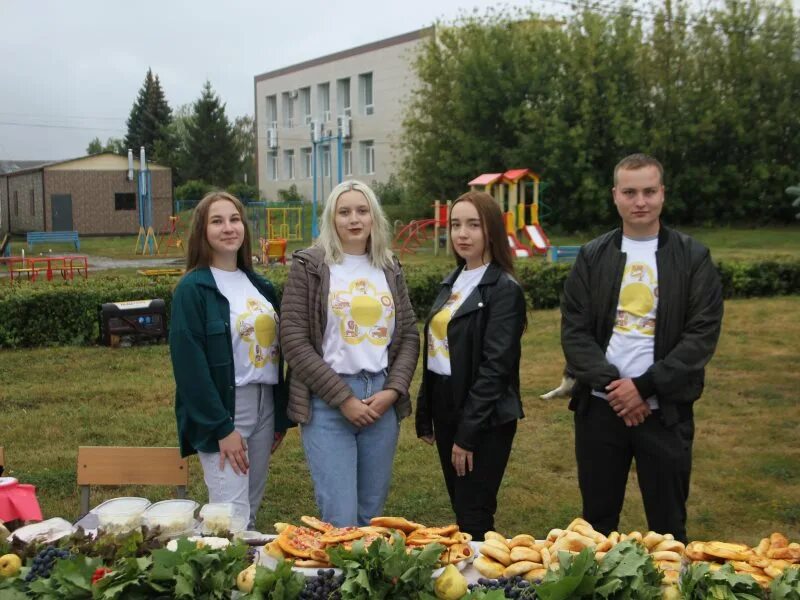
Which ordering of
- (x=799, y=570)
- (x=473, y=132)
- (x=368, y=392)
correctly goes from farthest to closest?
(x=473, y=132), (x=368, y=392), (x=799, y=570)

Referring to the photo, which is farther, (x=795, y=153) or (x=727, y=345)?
(x=795, y=153)

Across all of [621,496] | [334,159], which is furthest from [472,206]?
[334,159]

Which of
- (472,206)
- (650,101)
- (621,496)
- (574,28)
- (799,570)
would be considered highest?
(574,28)

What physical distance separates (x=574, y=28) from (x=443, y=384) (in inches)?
1107

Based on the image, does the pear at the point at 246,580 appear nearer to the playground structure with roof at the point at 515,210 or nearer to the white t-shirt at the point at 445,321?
the white t-shirt at the point at 445,321

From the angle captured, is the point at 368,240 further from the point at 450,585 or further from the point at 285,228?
the point at 285,228

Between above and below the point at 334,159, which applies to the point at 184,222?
below

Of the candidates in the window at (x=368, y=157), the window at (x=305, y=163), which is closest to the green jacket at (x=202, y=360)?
the window at (x=368, y=157)

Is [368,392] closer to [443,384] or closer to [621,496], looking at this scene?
[443,384]

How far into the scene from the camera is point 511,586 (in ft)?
7.63

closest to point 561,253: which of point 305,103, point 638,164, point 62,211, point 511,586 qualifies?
point 638,164

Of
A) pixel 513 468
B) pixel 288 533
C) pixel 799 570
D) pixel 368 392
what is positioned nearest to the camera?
pixel 799 570

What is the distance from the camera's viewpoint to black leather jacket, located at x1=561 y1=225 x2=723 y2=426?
11.1 ft

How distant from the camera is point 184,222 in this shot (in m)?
40.6
